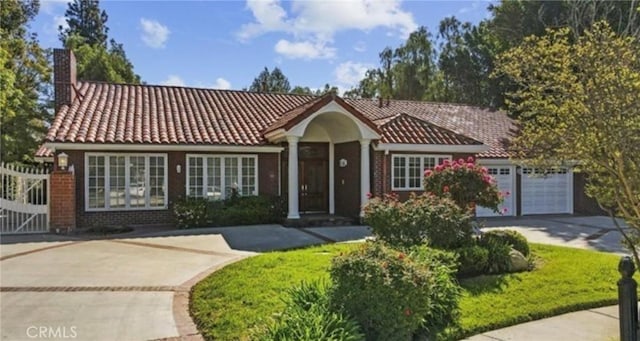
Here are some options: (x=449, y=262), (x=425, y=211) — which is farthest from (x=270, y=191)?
(x=449, y=262)

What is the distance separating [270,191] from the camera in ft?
59.1

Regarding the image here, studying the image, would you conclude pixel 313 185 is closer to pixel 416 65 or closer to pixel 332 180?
pixel 332 180

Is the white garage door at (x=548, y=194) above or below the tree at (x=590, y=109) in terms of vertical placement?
below

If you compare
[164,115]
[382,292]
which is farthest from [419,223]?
[164,115]

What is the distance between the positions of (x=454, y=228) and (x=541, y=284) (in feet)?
5.91

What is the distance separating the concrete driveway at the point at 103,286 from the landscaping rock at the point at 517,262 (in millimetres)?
5938

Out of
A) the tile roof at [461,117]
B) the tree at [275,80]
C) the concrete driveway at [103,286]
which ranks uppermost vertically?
the tree at [275,80]

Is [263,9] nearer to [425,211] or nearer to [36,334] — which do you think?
[425,211]

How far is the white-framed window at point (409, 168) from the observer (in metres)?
18.0

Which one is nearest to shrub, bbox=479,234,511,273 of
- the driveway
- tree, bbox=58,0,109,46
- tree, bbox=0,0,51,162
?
the driveway

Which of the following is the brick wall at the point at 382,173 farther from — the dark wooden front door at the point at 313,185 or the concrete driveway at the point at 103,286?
the concrete driveway at the point at 103,286

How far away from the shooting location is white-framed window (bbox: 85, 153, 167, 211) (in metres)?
15.9

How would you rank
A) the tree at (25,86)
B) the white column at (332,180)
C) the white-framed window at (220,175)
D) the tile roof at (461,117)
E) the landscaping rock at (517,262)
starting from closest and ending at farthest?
1. the landscaping rock at (517,262)
2. the white-framed window at (220,175)
3. the white column at (332,180)
4. the tile roof at (461,117)
5. the tree at (25,86)
